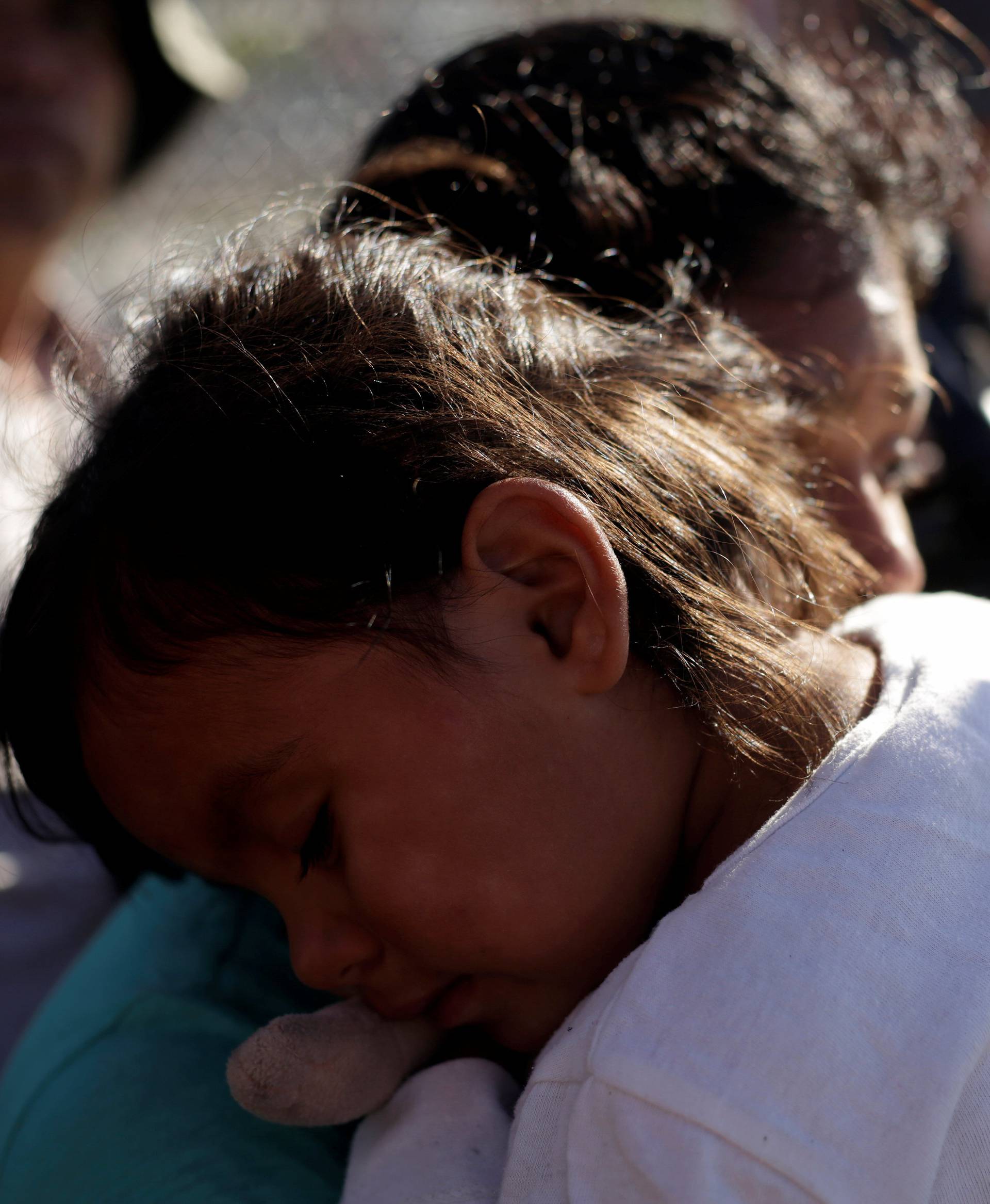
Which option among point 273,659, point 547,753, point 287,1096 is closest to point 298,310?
point 273,659

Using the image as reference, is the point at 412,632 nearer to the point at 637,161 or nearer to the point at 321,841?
the point at 321,841

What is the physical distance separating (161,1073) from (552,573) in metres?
0.50

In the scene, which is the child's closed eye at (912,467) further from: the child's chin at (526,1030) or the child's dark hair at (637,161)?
the child's chin at (526,1030)

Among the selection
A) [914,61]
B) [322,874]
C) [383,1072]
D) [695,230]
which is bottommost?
[383,1072]

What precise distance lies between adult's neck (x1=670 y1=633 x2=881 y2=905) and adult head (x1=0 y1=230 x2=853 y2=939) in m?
0.02

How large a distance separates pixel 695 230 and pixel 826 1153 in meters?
0.85

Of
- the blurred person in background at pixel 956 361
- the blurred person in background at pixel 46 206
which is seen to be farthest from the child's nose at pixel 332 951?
the blurred person in background at pixel 956 361

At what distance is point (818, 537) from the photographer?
35.8 inches

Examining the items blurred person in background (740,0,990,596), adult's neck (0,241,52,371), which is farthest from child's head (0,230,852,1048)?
adult's neck (0,241,52,371)

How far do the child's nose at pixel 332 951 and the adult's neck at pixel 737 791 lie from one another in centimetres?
24

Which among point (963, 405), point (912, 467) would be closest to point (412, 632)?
point (912, 467)

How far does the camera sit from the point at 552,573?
2.48 feet

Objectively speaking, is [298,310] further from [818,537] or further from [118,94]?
[118,94]

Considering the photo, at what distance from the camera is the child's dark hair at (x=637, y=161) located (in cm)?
107
